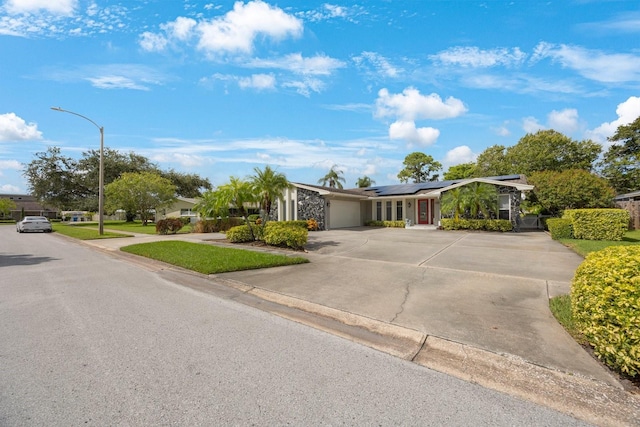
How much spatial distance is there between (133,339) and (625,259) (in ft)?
19.3

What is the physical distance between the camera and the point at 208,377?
3.00m

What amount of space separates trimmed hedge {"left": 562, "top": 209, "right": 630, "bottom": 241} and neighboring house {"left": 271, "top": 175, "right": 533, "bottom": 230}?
5.59 meters

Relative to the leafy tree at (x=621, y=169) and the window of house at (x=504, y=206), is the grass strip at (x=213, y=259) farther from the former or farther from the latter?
the leafy tree at (x=621, y=169)

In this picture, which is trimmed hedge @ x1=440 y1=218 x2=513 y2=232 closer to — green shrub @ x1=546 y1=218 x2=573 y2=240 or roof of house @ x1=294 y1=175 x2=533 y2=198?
roof of house @ x1=294 y1=175 x2=533 y2=198

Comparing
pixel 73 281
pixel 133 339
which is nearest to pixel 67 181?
pixel 73 281

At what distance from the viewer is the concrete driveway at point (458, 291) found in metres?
3.82

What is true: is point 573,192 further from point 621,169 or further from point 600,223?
point 621,169

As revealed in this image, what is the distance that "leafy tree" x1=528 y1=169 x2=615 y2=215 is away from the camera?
2075 cm

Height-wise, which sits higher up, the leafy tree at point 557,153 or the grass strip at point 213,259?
the leafy tree at point 557,153

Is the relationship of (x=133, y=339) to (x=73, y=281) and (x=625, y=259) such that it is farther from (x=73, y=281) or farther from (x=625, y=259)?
(x=625, y=259)

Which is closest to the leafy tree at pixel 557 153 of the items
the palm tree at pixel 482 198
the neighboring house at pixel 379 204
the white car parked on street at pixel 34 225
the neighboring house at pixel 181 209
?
the neighboring house at pixel 379 204

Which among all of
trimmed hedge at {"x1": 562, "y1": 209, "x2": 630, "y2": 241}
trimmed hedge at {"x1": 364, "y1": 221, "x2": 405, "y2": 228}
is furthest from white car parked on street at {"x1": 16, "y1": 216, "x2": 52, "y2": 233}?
trimmed hedge at {"x1": 562, "y1": 209, "x2": 630, "y2": 241}

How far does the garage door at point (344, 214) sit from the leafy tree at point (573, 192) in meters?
14.0

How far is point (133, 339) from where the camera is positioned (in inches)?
152
